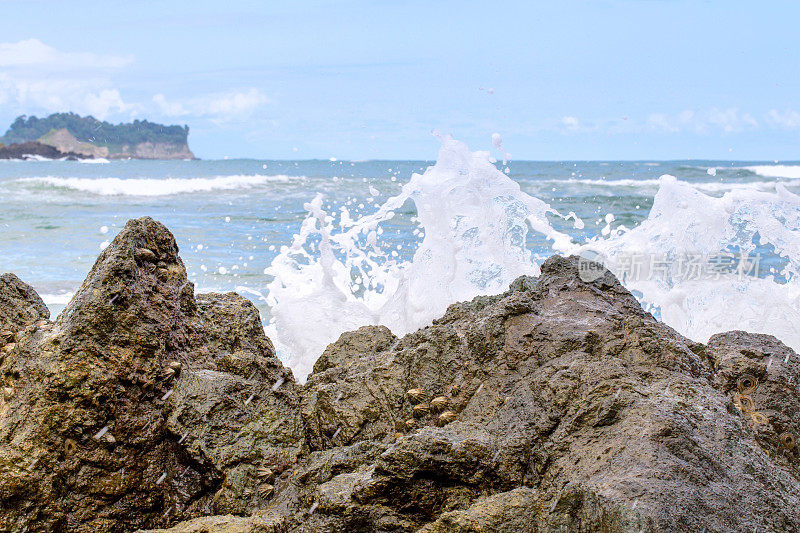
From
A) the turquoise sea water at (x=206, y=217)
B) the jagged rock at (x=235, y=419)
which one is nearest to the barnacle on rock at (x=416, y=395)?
the jagged rock at (x=235, y=419)

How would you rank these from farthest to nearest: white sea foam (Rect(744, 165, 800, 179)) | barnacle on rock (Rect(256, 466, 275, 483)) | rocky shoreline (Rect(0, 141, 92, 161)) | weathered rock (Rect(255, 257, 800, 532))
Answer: rocky shoreline (Rect(0, 141, 92, 161)) < white sea foam (Rect(744, 165, 800, 179)) < barnacle on rock (Rect(256, 466, 275, 483)) < weathered rock (Rect(255, 257, 800, 532))

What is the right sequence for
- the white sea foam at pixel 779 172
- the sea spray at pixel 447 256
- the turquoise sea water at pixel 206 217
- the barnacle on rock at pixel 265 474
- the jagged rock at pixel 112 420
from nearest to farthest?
the jagged rock at pixel 112 420
the barnacle on rock at pixel 265 474
the sea spray at pixel 447 256
the turquoise sea water at pixel 206 217
the white sea foam at pixel 779 172

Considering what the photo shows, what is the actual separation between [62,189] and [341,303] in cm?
1835

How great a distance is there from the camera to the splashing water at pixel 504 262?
4.30 metres

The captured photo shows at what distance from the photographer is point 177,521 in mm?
1984

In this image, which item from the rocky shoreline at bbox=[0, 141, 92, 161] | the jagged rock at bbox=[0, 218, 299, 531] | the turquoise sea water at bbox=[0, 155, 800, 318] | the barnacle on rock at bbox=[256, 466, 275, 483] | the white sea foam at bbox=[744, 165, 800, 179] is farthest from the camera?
the rocky shoreline at bbox=[0, 141, 92, 161]

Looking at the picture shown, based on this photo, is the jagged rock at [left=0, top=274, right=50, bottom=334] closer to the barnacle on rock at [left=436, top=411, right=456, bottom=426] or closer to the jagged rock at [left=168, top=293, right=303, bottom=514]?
the jagged rock at [left=168, top=293, right=303, bottom=514]

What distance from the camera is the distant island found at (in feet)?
165

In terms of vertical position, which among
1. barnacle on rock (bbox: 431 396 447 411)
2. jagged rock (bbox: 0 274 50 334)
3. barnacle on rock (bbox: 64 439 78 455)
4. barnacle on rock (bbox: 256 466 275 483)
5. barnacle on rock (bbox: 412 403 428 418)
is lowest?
barnacle on rock (bbox: 256 466 275 483)

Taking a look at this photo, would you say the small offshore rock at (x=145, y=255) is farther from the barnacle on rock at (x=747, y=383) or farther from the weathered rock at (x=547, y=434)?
the barnacle on rock at (x=747, y=383)

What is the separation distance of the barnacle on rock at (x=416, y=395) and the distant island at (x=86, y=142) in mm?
50043

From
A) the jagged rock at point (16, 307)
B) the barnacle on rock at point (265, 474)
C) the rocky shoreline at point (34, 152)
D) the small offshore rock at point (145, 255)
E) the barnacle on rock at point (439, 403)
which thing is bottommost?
the barnacle on rock at point (265, 474)

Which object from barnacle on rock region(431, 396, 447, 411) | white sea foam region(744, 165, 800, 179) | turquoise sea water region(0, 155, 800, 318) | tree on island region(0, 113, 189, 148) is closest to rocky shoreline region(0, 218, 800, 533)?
barnacle on rock region(431, 396, 447, 411)

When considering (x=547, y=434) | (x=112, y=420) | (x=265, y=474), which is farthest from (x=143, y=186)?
(x=547, y=434)
